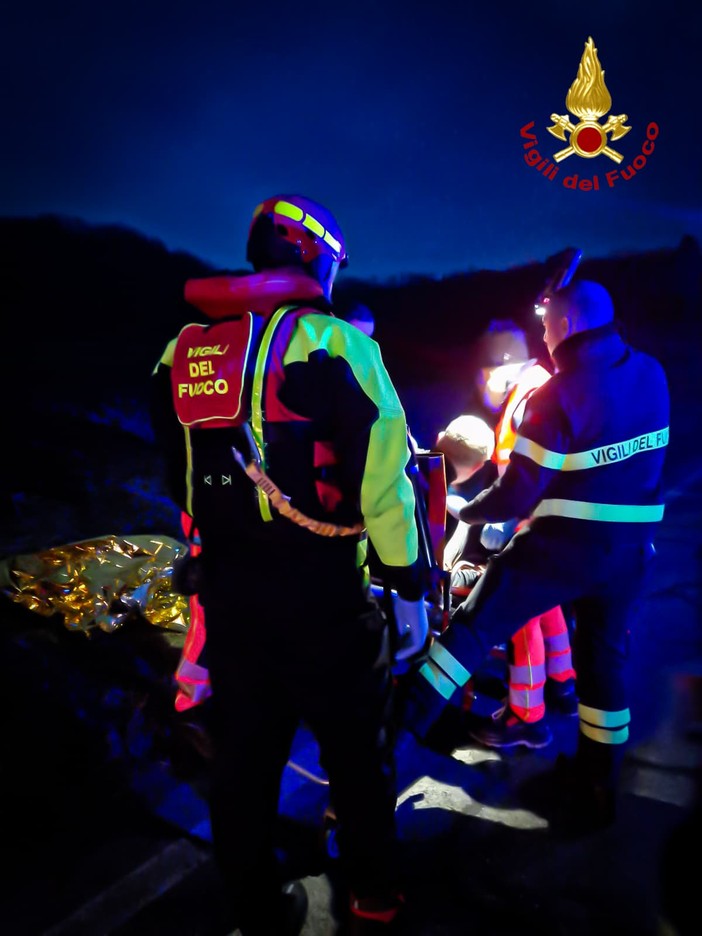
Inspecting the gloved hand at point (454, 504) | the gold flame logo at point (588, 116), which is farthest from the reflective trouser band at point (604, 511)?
the gold flame logo at point (588, 116)

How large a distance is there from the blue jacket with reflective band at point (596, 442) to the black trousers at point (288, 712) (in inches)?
38.9

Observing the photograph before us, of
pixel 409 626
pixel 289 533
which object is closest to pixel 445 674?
pixel 409 626

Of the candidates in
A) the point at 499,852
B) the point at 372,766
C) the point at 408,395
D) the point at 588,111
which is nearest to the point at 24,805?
the point at 372,766

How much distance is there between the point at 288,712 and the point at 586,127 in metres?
8.44

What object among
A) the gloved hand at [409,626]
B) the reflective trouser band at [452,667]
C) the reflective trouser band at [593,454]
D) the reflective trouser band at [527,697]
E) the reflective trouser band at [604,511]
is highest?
the reflective trouser band at [593,454]

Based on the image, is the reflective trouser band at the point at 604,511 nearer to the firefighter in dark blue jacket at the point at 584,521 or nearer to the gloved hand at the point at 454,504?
the firefighter in dark blue jacket at the point at 584,521

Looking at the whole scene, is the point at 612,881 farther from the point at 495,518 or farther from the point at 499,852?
the point at 495,518

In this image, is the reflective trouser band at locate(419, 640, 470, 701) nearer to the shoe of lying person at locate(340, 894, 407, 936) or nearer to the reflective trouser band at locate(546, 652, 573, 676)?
the shoe of lying person at locate(340, 894, 407, 936)

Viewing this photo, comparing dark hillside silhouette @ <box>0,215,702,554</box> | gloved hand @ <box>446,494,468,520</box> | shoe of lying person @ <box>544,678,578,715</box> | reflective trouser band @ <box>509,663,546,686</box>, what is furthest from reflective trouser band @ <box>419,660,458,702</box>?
dark hillside silhouette @ <box>0,215,702,554</box>

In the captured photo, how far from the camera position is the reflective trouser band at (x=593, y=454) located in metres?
2.19

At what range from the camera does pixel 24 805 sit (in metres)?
2.45

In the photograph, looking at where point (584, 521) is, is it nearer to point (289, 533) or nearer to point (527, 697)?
point (527, 697)

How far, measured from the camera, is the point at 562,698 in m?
3.08

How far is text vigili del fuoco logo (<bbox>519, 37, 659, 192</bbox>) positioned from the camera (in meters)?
7.26
